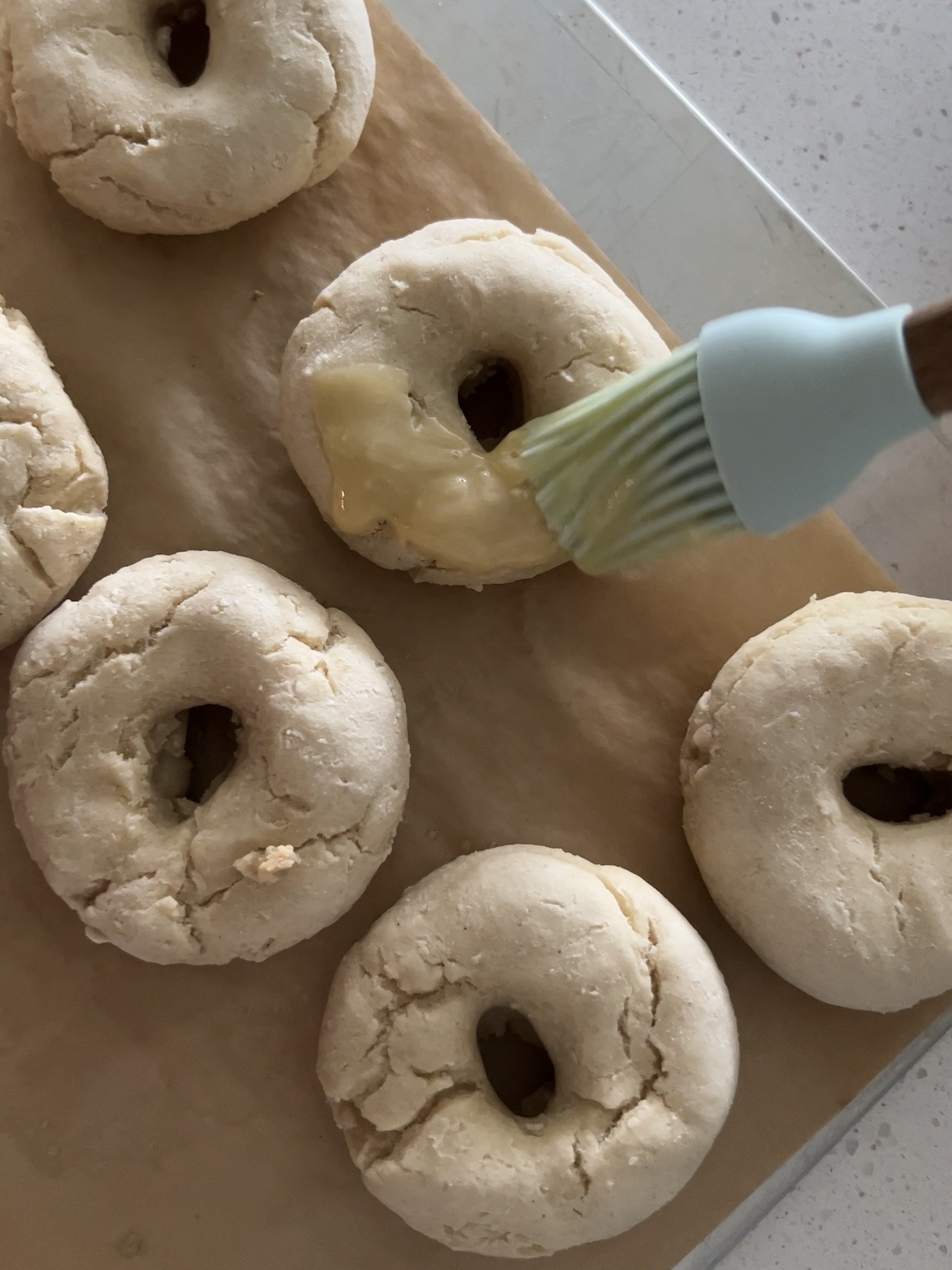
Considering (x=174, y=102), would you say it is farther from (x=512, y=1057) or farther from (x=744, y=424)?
(x=512, y=1057)

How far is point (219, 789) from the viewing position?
142 centimetres

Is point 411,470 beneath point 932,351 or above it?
beneath

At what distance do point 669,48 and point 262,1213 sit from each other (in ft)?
6.79

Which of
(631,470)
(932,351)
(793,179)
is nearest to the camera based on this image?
(932,351)

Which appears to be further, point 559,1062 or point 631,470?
point 559,1062

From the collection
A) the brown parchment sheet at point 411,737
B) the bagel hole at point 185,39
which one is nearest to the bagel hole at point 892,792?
the brown parchment sheet at point 411,737

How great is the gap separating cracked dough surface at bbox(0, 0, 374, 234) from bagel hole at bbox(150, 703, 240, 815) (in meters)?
0.75

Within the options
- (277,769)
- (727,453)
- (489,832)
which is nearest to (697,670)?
(489,832)

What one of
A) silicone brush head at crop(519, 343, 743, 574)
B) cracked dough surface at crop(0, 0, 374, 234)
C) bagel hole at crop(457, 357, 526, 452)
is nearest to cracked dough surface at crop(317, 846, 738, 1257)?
silicone brush head at crop(519, 343, 743, 574)

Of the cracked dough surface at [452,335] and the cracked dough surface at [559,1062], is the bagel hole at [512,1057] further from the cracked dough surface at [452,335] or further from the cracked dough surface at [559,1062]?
the cracked dough surface at [452,335]

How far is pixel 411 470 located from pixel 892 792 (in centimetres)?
91

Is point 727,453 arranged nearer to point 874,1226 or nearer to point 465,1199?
point 465,1199

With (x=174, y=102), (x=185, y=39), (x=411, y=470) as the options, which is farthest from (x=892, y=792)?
(x=185, y=39)

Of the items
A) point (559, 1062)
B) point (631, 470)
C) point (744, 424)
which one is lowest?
point (559, 1062)
